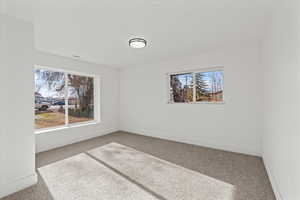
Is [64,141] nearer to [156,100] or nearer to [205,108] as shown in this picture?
[156,100]

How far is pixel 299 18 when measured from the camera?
103cm

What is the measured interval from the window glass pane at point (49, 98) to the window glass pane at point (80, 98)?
0.68 feet

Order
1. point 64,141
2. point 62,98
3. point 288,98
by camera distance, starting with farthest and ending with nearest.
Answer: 1. point 62,98
2. point 64,141
3. point 288,98

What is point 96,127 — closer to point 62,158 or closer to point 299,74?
point 62,158

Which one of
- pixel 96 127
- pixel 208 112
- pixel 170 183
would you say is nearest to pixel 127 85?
pixel 96 127

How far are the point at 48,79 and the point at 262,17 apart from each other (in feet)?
14.6

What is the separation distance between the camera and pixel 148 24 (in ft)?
6.86

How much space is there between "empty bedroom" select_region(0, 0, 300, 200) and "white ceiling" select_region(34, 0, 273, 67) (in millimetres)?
19

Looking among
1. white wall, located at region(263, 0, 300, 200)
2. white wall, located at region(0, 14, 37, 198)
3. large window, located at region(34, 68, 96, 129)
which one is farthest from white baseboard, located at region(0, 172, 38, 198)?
white wall, located at region(263, 0, 300, 200)

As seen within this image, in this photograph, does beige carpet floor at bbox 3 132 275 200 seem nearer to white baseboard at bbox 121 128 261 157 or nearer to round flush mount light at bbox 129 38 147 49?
white baseboard at bbox 121 128 261 157

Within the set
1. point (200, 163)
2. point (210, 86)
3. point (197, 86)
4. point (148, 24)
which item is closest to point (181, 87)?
point (197, 86)

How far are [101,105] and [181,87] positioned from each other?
2554 mm

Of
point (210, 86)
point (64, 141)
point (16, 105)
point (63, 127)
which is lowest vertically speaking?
point (64, 141)

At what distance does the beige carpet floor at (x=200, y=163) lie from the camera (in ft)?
5.66
